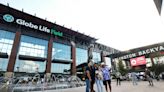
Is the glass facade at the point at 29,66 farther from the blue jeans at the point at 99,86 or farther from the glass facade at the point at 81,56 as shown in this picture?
the blue jeans at the point at 99,86

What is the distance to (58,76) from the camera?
96.2 feet

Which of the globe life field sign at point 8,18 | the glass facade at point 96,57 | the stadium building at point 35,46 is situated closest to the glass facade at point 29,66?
the stadium building at point 35,46

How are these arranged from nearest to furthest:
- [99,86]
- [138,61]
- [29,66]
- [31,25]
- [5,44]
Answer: [99,86] < [5,44] < [29,66] < [31,25] < [138,61]

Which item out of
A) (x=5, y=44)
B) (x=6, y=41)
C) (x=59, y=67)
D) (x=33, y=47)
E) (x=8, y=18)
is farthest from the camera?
(x=59, y=67)

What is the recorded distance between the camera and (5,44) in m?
22.6

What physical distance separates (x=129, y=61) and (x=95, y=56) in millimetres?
13350

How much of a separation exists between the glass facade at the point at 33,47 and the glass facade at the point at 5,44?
7.13 feet

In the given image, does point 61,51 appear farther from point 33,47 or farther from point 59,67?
point 33,47

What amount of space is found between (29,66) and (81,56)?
16.7m

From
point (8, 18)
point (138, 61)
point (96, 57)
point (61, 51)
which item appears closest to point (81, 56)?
point (61, 51)

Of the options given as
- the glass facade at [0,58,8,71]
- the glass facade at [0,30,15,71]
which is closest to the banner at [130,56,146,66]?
the glass facade at [0,30,15,71]

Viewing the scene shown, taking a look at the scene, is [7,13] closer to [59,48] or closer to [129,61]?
[59,48]

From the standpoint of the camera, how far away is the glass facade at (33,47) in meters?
24.9

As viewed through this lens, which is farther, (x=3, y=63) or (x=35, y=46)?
(x=35, y=46)
